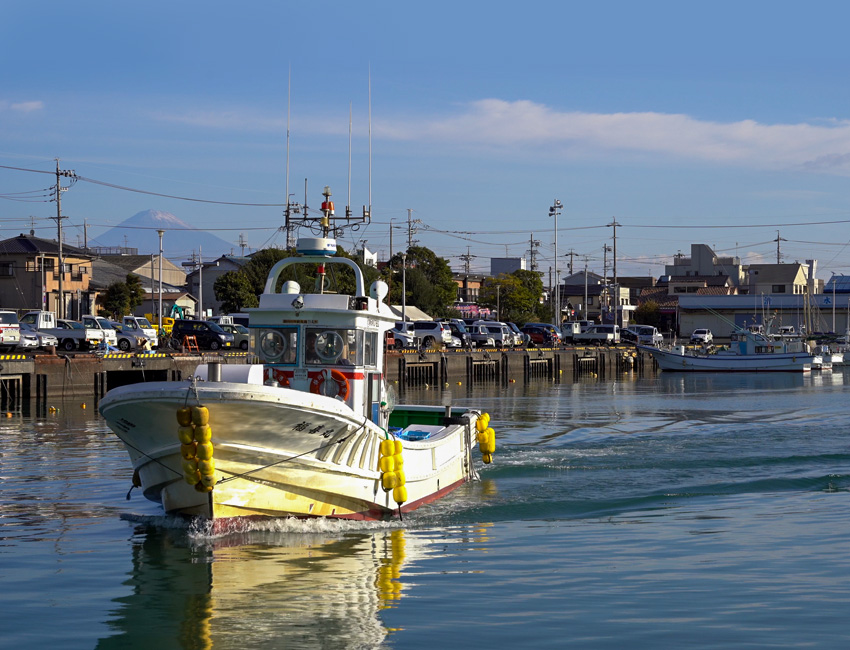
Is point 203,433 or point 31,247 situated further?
point 31,247

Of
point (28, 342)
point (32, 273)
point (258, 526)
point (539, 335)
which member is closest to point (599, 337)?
point (539, 335)

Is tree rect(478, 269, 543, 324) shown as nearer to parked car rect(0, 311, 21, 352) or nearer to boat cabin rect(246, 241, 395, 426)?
parked car rect(0, 311, 21, 352)

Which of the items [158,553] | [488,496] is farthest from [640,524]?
[158,553]

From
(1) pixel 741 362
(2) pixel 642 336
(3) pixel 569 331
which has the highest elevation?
(3) pixel 569 331

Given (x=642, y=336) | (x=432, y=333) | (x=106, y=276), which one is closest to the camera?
(x=432, y=333)

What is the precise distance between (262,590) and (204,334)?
41034mm

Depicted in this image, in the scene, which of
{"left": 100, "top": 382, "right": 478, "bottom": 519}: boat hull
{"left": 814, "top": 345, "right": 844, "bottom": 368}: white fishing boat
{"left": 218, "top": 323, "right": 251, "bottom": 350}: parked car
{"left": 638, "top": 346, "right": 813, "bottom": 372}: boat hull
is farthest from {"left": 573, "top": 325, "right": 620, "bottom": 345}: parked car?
{"left": 100, "top": 382, "right": 478, "bottom": 519}: boat hull

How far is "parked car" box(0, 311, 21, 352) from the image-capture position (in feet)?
140

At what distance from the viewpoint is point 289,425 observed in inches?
508

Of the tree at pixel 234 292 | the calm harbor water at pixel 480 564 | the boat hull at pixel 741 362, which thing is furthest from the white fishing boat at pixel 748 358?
the calm harbor water at pixel 480 564

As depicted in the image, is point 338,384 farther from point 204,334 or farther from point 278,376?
point 204,334

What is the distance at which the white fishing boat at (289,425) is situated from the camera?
40.8 feet

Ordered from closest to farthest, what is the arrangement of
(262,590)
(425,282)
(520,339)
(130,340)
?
1. (262,590)
2. (130,340)
3. (520,339)
4. (425,282)

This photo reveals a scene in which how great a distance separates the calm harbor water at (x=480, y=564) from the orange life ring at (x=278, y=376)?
214 cm
